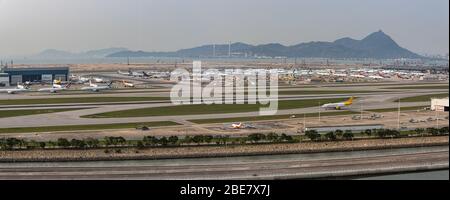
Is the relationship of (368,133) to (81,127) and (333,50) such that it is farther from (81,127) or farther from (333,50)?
(333,50)

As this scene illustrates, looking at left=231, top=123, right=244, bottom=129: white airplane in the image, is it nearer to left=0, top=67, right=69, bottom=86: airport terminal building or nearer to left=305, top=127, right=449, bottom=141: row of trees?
left=305, top=127, right=449, bottom=141: row of trees

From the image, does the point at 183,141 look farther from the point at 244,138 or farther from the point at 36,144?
the point at 36,144

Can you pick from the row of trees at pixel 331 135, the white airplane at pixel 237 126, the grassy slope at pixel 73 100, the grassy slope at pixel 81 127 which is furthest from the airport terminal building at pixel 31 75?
the row of trees at pixel 331 135

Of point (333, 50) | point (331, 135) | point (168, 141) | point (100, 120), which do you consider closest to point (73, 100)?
point (100, 120)

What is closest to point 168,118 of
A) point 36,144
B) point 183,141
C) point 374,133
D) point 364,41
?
point 183,141

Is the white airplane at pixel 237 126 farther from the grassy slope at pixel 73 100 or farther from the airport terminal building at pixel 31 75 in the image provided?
the airport terminal building at pixel 31 75

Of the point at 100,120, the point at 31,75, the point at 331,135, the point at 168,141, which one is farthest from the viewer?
the point at 31,75
